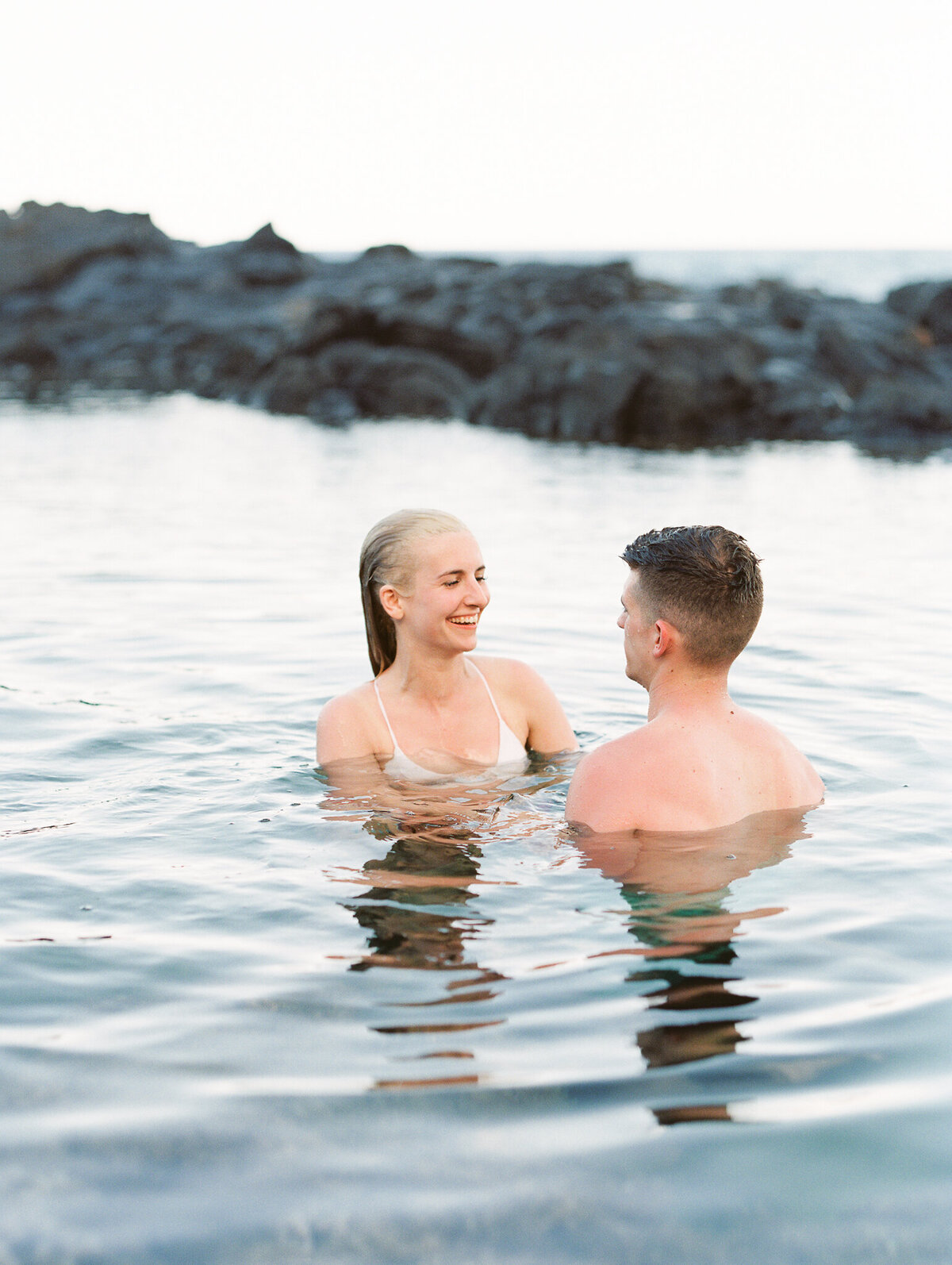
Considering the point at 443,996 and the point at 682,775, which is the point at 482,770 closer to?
the point at 682,775

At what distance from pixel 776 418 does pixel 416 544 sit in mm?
22729

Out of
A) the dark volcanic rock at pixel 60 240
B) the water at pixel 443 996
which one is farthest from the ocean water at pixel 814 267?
the water at pixel 443 996

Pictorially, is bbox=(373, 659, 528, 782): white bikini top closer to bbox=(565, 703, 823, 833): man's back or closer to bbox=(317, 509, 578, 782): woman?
bbox=(317, 509, 578, 782): woman

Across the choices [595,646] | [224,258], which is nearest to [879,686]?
[595,646]

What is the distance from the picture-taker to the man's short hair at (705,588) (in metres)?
4.55

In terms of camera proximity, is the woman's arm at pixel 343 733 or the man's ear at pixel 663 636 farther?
the woman's arm at pixel 343 733

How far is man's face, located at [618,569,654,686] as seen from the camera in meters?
4.69

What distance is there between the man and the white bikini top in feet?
4.08

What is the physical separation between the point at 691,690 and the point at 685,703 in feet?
0.18

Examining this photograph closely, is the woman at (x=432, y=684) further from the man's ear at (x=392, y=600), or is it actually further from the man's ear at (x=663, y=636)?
the man's ear at (x=663, y=636)

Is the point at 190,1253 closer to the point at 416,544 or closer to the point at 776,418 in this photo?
the point at 416,544

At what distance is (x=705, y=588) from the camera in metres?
4.54

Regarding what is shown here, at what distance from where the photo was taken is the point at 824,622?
10.2 m

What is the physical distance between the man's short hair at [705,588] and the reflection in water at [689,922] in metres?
0.67
